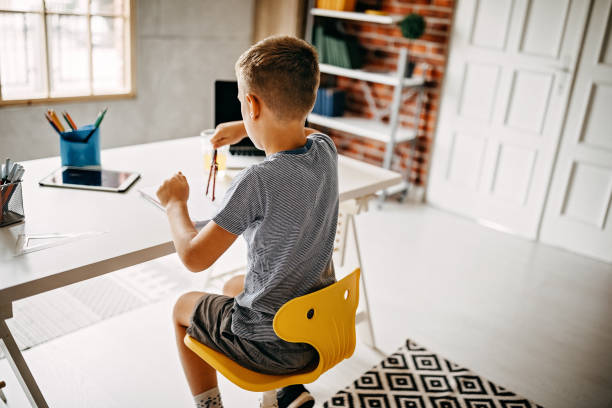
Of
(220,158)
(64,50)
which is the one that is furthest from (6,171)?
(64,50)

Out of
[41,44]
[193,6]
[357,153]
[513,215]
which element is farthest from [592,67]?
[41,44]

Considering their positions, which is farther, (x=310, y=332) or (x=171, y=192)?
(x=171, y=192)

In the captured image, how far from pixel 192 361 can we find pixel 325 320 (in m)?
0.41

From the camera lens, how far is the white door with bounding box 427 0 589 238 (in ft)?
11.1

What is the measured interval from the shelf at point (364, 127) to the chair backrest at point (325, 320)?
2.62 meters

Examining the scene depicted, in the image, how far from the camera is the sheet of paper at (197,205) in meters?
1.48

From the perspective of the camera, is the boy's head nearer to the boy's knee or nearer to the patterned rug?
the boy's knee

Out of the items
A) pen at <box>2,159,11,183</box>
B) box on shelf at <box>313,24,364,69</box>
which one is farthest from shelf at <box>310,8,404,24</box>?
pen at <box>2,159,11,183</box>

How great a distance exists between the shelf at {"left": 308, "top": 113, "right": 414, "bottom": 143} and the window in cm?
149

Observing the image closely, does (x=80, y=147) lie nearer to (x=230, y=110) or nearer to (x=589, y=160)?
(x=230, y=110)

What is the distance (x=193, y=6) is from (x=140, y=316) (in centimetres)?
253

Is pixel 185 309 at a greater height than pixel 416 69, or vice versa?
pixel 416 69

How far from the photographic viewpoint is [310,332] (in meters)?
1.26

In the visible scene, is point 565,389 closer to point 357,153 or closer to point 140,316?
point 140,316
